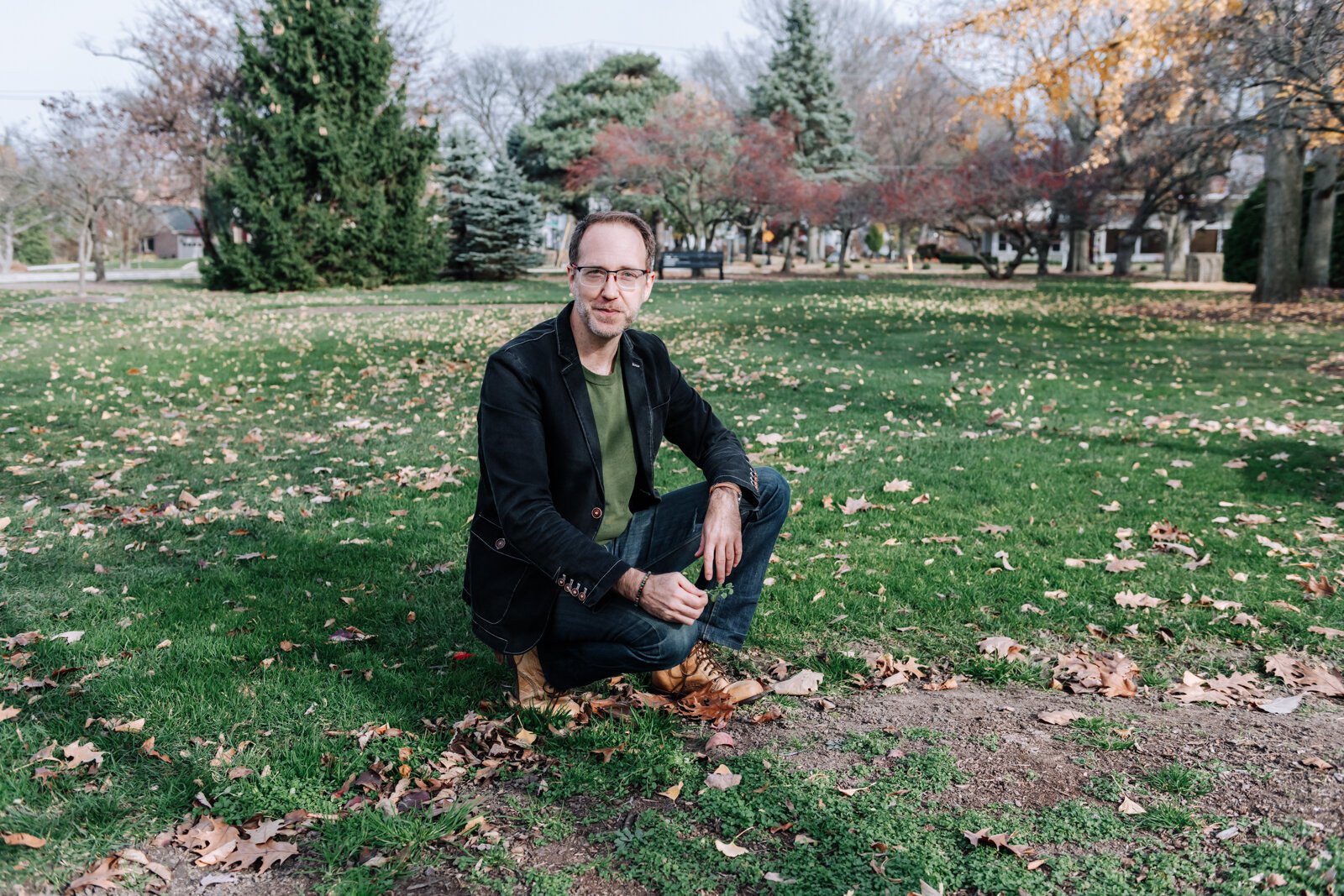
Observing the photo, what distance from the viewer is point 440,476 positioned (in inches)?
238

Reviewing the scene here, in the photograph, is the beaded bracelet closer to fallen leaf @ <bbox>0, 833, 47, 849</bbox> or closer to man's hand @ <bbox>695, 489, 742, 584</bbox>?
man's hand @ <bbox>695, 489, 742, 584</bbox>

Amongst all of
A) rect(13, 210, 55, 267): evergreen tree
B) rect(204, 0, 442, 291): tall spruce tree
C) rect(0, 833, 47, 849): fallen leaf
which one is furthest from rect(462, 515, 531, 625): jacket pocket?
rect(13, 210, 55, 267): evergreen tree

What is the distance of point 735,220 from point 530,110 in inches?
1081

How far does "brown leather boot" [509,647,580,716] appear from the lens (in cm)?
312

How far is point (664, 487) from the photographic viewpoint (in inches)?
231

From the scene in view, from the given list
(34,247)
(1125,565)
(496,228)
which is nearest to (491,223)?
(496,228)

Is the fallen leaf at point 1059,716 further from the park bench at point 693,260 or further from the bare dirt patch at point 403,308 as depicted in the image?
the park bench at point 693,260

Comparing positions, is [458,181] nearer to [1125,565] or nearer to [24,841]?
[1125,565]

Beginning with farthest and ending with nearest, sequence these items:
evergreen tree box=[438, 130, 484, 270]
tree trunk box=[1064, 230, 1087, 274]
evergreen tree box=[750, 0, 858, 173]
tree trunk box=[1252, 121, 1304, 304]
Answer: evergreen tree box=[750, 0, 858, 173] → tree trunk box=[1064, 230, 1087, 274] → evergreen tree box=[438, 130, 484, 270] → tree trunk box=[1252, 121, 1304, 304]

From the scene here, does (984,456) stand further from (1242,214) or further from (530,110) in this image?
(530,110)

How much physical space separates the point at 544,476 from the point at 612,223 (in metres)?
0.77

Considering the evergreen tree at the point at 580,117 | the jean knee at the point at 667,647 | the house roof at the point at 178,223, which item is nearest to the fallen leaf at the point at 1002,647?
the jean knee at the point at 667,647

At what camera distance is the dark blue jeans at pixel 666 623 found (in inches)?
113

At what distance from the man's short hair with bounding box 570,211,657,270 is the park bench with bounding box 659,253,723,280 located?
2720cm
